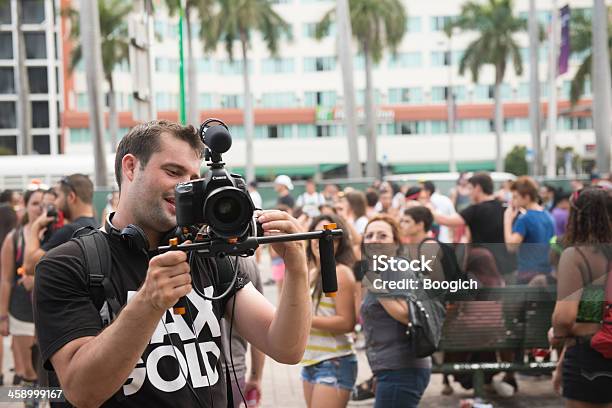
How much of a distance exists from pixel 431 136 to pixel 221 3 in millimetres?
24609

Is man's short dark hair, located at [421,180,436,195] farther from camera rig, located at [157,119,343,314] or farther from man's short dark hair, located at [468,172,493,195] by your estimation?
camera rig, located at [157,119,343,314]

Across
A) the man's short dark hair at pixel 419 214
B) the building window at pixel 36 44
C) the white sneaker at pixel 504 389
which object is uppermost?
the building window at pixel 36 44

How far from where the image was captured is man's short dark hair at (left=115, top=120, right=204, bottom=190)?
2740 mm

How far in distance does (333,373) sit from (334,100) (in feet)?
226

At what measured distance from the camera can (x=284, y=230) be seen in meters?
2.68

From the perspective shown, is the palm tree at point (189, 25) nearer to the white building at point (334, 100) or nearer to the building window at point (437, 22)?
the white building at point (334, 100)

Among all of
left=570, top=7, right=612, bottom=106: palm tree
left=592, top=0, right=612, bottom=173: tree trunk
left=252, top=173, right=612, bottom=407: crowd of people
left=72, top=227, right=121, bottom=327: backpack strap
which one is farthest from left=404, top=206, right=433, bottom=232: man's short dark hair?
left=570, top=7, right=612, bottom=106: palm tree

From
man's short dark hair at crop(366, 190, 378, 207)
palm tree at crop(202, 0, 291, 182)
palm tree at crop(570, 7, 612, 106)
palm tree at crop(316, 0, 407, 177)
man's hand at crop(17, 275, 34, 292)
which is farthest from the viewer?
palm tree at crop(202, 0, 291, 182)

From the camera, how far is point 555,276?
16.3ft

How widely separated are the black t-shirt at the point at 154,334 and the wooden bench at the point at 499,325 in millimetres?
2307

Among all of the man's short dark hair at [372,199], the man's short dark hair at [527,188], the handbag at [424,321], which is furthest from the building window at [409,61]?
the handbag at [424,321]

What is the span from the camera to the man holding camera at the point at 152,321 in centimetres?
247

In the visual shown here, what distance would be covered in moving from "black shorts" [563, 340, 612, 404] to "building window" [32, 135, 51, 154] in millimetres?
73755

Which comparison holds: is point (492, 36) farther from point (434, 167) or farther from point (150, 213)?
point (150, 213)
